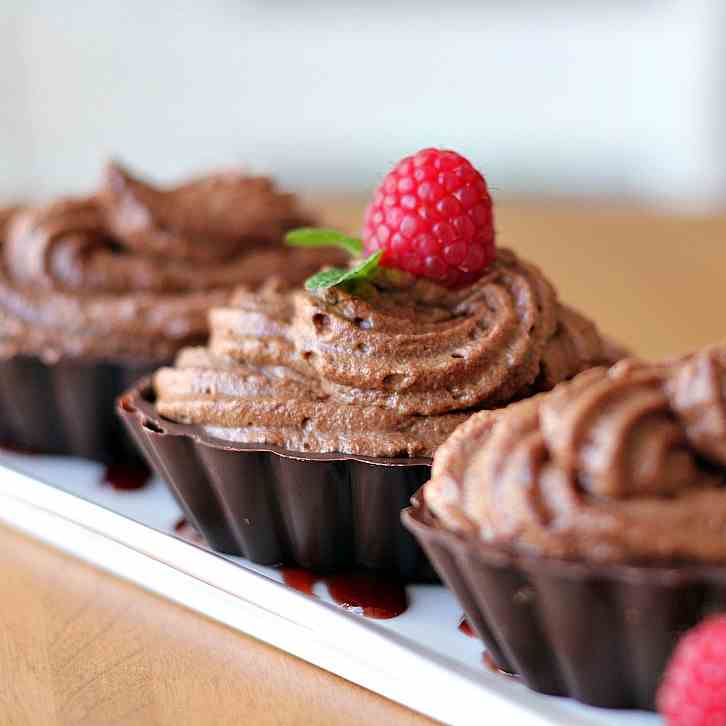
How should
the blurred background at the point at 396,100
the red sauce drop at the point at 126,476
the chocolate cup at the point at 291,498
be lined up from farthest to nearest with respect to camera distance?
1. the blurred background at the point at 396,100
2. the red sauce drop at the point at 126,476
3. the chocolate cup at the point at 291,498

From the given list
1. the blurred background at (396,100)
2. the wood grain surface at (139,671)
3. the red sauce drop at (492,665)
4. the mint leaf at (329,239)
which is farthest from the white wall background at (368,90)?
the wood grain surface at (139,671)

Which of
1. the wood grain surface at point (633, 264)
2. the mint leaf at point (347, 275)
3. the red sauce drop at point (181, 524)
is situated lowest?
the wood grain surface at point (633, 264)

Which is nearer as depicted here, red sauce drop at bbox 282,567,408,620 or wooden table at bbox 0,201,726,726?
wooden table at bbox 0,201,726,726

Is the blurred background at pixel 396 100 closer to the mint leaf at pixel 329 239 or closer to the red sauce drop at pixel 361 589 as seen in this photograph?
the mint leaf at pixel 329 239

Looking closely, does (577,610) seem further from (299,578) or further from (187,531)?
(187,531)

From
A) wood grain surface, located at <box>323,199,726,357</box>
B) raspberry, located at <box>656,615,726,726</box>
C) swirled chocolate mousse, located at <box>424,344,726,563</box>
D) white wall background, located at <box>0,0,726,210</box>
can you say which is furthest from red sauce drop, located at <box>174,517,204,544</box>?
white wall background, located at <box>0,0,726,210</box>

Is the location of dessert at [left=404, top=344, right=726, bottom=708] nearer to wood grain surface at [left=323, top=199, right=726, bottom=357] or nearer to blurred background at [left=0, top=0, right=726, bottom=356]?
wood grain surface at [left=323, top=199, right=726, bottom=357]
